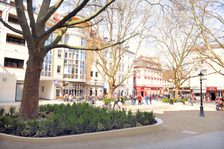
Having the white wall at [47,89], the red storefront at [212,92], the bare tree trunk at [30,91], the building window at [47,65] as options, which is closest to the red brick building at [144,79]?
the red storefront at [212,92]

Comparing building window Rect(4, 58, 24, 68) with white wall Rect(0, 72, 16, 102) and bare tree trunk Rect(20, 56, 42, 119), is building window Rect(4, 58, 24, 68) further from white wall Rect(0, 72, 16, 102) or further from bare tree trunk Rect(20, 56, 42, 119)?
bare tree trunk Rect(20, 56, 42, 119)

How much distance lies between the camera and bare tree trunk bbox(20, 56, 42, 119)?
31.8 ft

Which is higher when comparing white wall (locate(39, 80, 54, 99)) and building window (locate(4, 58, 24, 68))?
building window (locate(4, 58, 24, 68))

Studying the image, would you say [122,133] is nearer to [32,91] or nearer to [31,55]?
[32,91]

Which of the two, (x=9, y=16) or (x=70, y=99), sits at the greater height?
(x=9, y=16)

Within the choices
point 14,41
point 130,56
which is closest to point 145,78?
point 130,56

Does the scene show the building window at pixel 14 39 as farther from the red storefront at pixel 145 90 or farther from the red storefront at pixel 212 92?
the red storefront at pixel 212 92

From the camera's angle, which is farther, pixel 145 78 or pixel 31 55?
pixel 145 78

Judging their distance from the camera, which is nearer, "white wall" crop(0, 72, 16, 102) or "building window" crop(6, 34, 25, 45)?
"white wall" crop(0, 72, 16, 102)

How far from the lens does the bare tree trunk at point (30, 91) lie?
31.8 ft

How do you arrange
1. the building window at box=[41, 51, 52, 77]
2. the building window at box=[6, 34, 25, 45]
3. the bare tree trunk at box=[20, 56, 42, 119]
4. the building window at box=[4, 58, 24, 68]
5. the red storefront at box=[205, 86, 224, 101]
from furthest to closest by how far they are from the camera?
the red storefront at box=[205, 86, 224, 101]
the building window at box=[41, 51, 52, 77]
the building window at box=[6, 34, 25, 45]
the building window at box=[4, 58, 24, 68]
the bare tree trunk at box=[20, 56, 42, 119]

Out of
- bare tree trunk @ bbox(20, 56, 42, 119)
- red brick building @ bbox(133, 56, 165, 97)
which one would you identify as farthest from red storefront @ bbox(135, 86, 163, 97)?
bare tree trunk @ bbox(20, 56, 42, 119)

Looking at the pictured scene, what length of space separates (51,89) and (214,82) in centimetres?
4075

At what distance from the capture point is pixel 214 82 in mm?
57812
